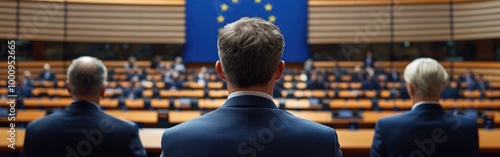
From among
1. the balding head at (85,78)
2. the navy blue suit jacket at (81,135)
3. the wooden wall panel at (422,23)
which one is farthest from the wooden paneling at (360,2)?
the navy blue suit jacket at (81,135)

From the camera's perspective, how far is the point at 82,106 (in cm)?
223

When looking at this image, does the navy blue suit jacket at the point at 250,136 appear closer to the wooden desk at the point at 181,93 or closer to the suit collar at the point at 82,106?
the suit collar at the point at 82,106

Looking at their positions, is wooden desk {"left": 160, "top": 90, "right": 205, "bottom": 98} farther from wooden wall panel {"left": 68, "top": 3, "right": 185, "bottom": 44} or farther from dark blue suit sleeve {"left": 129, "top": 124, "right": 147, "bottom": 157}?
dark blue suit sleeve {"left": 129, "top": 124, "right": 147, "bottom": 157}

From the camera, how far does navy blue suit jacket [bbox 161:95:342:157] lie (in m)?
1.17

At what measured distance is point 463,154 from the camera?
218 centimetres

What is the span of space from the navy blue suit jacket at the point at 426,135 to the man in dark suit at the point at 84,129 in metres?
1.18

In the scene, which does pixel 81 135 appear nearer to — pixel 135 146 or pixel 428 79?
pixel 135 146

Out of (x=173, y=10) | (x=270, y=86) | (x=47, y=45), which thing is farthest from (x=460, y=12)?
(x=270, y=86)

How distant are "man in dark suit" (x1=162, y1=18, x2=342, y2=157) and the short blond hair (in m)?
1.30

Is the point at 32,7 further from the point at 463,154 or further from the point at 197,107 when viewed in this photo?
the point at 463,154

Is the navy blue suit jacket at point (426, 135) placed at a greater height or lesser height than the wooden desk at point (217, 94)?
greater

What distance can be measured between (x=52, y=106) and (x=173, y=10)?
10.7 meters

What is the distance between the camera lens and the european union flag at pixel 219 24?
46.3 feet

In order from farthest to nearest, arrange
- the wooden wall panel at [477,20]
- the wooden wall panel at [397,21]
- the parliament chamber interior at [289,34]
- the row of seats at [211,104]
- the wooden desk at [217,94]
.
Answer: the wooden wall panel at [397,21], the wooden wall panel at [477,20], the parliament chamber interior at [289,34], the wooden desk at [217,94], the row of seats at [211,104]
